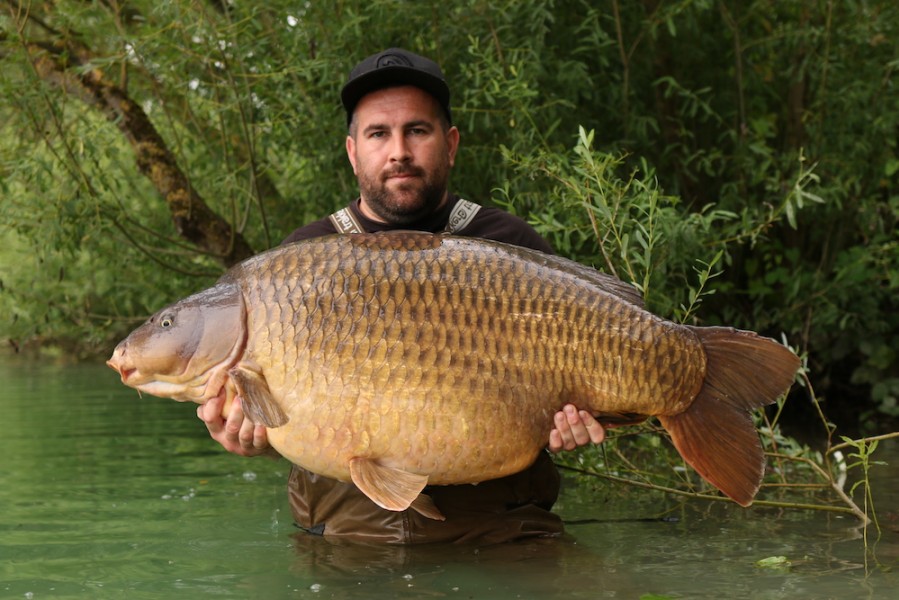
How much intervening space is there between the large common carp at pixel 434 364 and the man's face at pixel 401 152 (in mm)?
566

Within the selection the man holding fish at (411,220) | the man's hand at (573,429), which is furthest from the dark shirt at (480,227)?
the man's hand at (573,429)

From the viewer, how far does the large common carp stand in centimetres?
240

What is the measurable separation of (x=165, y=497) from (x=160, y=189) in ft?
9.03

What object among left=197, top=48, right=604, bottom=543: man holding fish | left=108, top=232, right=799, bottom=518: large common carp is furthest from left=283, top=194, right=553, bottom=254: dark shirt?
left=108, top=232, right=799, bottom=518: large common carp

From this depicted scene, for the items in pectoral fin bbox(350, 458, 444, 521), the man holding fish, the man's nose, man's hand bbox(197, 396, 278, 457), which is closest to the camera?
pectoral fin bbox(350, 458, 444, 521)

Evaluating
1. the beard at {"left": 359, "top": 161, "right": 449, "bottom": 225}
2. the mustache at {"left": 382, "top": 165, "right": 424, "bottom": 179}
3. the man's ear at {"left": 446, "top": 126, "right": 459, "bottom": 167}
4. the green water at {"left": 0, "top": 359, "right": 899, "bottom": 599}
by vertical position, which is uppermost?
the man's ear at {"left": 446, "top": 126, "right": 459, "bottom": 167}

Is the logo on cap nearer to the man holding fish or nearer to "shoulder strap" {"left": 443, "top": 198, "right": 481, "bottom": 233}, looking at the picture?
the man holding fish

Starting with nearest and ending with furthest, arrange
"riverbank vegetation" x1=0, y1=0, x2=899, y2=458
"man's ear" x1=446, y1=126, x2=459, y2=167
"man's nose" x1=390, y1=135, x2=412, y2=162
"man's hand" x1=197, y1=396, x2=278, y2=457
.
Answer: "man's hand" x1=197, y1=396, x2=278, y2=457 < "man's nose" x1=390, y1=135, x2=412, y2=162 < "man's ear" x1=446, y1=126, x2=459, y2=167 < "riverbank vegetation" x1=0, y1=0, x2=899, y2=458

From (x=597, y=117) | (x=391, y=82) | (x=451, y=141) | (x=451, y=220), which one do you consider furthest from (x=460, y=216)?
(x=597, y=117)

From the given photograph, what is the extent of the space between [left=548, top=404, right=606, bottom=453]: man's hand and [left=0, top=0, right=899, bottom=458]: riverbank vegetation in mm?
1662

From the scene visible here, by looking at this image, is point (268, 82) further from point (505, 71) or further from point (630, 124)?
point (630, 124)

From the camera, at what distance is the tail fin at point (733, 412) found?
2428mm

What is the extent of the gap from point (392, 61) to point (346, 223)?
45cm

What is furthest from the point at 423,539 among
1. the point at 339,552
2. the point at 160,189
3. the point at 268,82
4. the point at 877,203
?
the point at 160,189
